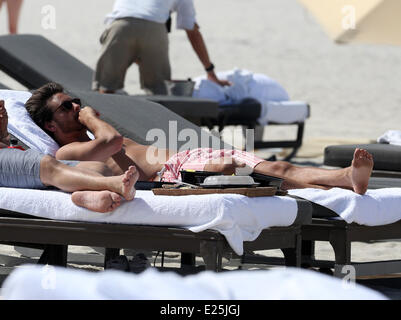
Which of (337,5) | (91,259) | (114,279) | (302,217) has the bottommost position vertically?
(91,259)

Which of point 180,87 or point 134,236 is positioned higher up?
point 180,87

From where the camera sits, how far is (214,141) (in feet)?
15.3

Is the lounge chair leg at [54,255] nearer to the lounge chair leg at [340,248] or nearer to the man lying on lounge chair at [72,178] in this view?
the man lying on lounge chair at [72,178]

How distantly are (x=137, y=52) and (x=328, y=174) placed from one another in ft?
11.8

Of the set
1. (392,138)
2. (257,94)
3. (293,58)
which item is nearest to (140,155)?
(392,138)

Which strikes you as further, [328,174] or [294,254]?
[328,174]

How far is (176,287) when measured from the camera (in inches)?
69.6

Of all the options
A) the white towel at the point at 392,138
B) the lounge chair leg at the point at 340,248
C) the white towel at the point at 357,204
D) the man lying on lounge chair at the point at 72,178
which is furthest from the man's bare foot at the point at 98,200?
the white towel at the point at 392,138

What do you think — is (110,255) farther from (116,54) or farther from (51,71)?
(116,54)

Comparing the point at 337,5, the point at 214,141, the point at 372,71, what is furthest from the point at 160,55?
the point at 372,71

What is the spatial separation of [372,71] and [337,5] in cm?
1033

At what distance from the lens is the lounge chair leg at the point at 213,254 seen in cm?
304

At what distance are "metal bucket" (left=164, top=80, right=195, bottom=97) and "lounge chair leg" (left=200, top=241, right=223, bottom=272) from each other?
4.26 m
